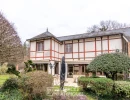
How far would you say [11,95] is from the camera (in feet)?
35.0

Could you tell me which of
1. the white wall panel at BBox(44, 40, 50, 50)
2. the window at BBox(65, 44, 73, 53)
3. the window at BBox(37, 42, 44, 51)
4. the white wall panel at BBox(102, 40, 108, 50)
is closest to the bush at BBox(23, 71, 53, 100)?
the white wall panel at BBox(102, 40, 108, 50)

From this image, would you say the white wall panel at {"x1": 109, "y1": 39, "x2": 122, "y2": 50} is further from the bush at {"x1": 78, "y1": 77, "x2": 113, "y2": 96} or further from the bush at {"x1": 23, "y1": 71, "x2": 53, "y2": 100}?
the bush at {"x1": 23, "y1": 71, "x2": 53, "y2": 100}

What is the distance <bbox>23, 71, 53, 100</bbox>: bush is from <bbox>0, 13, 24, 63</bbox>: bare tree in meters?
1.59

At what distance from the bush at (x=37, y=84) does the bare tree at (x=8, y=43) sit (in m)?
1.59

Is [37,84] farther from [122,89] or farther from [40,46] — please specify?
[40,46]

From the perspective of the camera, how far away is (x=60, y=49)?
89.2 feet

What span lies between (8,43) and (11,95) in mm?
3300

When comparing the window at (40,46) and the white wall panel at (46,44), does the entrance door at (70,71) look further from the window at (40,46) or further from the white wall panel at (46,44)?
the window at (40,46)

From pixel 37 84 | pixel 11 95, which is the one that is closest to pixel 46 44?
pixel 11 95

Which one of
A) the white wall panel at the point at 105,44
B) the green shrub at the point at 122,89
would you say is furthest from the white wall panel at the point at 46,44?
the green shrub at the point at 122,89

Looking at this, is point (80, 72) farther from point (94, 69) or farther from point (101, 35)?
point (94, 69)

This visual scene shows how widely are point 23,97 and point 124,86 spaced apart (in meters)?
6.53

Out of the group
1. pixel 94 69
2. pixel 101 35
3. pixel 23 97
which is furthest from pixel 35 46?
pixel 23 97

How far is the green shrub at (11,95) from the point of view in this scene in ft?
33.5
